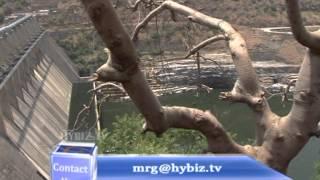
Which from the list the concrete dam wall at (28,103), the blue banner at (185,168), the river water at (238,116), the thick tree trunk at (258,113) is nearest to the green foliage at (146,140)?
the river water at (238,116)

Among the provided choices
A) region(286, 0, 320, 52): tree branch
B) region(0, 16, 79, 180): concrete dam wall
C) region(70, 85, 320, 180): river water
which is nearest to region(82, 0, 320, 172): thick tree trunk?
region(286, 0, 320, 52): tree branch

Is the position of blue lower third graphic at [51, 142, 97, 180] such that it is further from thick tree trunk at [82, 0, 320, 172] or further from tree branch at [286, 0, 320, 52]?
tree branch at [286, 0, 320, 52]

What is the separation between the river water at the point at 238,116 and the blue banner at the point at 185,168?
199 inches

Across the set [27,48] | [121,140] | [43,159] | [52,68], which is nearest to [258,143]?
[121,140]

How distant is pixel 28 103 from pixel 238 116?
8181 mm

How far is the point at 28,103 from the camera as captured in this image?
18.7m

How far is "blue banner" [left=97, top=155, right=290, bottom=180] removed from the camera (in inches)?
85.8

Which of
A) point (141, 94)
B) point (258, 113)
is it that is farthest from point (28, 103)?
point (141, 94)

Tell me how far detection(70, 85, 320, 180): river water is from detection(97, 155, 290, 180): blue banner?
505cm

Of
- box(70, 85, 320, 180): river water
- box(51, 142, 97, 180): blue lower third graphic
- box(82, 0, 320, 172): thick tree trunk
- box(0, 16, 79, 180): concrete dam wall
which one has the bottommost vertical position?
box(70, 85, 320, 180): river water

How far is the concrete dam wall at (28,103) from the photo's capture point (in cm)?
1316

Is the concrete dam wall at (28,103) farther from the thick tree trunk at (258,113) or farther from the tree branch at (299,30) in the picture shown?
the tree branch at (299,30)

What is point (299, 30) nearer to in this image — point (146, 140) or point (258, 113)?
point (258, 113)

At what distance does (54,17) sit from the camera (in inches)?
1729
